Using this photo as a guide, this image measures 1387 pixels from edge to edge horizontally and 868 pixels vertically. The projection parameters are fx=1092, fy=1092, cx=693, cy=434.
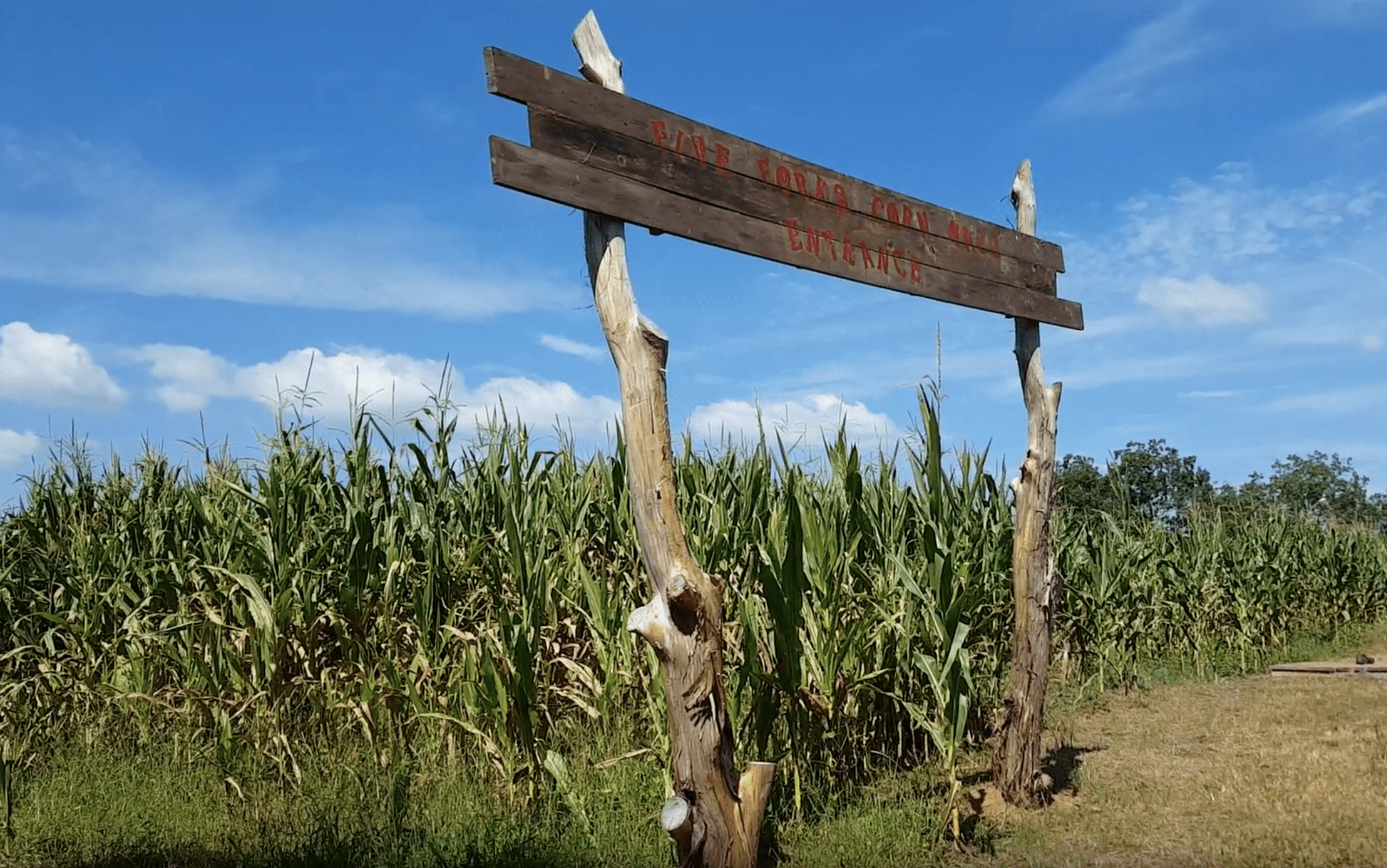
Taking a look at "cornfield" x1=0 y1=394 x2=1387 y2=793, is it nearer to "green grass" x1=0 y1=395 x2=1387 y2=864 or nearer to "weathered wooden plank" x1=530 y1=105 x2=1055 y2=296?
"green grass" x1=0 y1=395 x2=1387 y2=864

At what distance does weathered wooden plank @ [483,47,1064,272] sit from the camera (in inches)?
196

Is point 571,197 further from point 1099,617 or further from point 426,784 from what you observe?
point 1099,617

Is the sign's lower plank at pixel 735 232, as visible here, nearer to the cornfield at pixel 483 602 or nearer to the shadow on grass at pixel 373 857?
the cornfield at pixel 483 602

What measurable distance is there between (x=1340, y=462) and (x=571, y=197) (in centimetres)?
5453

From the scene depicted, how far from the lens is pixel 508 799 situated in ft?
20.2

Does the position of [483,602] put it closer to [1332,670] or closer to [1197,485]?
[1332,670]

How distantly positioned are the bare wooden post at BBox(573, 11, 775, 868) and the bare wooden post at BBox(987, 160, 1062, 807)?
8.09 ft

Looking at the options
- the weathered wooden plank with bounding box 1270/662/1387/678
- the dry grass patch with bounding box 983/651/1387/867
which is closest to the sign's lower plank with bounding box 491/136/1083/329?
the dry grass patch with bounding box 983/651/1387/867

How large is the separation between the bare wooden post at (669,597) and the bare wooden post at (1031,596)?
247 cm

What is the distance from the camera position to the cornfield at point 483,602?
21.2 ft

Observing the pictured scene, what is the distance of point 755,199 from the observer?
5863 millimetres

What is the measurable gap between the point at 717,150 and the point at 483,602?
3.58 m

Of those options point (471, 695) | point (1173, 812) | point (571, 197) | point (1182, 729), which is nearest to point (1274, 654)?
point (1182, 729)

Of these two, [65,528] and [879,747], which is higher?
[65,528]
